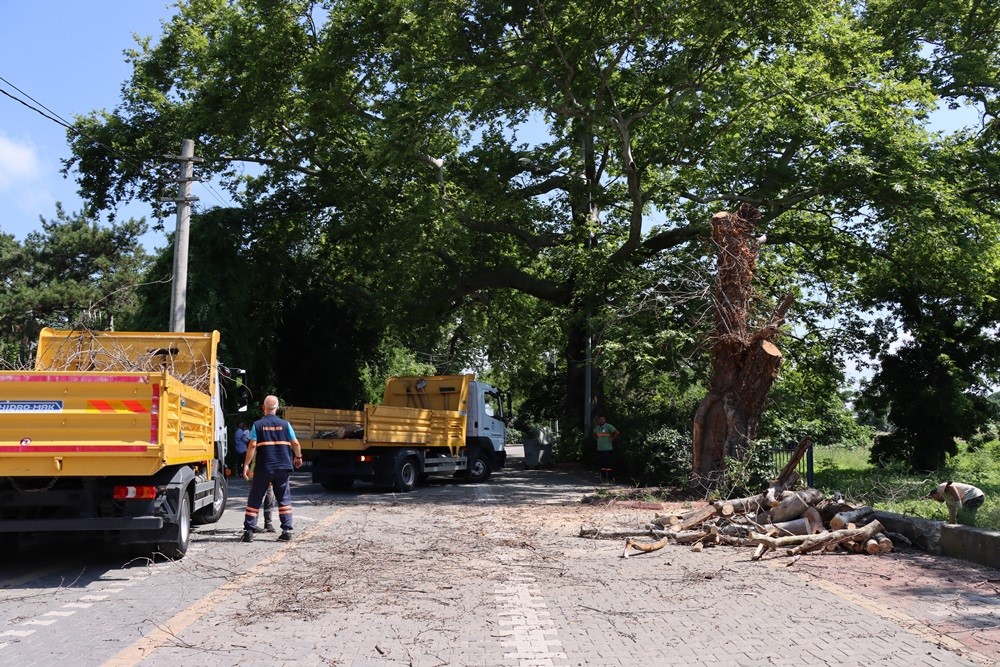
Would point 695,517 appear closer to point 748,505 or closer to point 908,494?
point 748,505

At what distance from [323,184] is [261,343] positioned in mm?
5511

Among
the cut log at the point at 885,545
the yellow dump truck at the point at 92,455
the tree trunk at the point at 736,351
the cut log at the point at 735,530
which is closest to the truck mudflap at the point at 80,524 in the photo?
the yellow dump truck at the point at 92,455

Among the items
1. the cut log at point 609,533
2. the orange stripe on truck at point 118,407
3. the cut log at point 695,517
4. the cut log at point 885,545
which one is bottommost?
the cut log at point 609,533

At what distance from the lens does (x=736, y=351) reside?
51.6ft

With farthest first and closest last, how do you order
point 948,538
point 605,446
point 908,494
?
point 605,446, point 908,494, point 948,538

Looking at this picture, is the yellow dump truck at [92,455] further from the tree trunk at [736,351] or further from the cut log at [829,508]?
the tree trunk at [736,351]

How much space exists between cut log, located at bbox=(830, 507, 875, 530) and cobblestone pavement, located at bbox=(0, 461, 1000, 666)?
2.12 ft

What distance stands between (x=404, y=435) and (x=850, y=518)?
10.5m

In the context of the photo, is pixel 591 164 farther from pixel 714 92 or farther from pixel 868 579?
pixel 868 579

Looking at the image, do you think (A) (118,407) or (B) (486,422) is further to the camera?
(B) (486,422)

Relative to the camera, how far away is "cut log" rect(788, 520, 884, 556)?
10.3 metres

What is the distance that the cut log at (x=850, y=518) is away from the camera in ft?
35.3

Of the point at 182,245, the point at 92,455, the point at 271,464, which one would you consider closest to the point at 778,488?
the point at 271,464

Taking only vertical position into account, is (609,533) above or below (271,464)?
below
